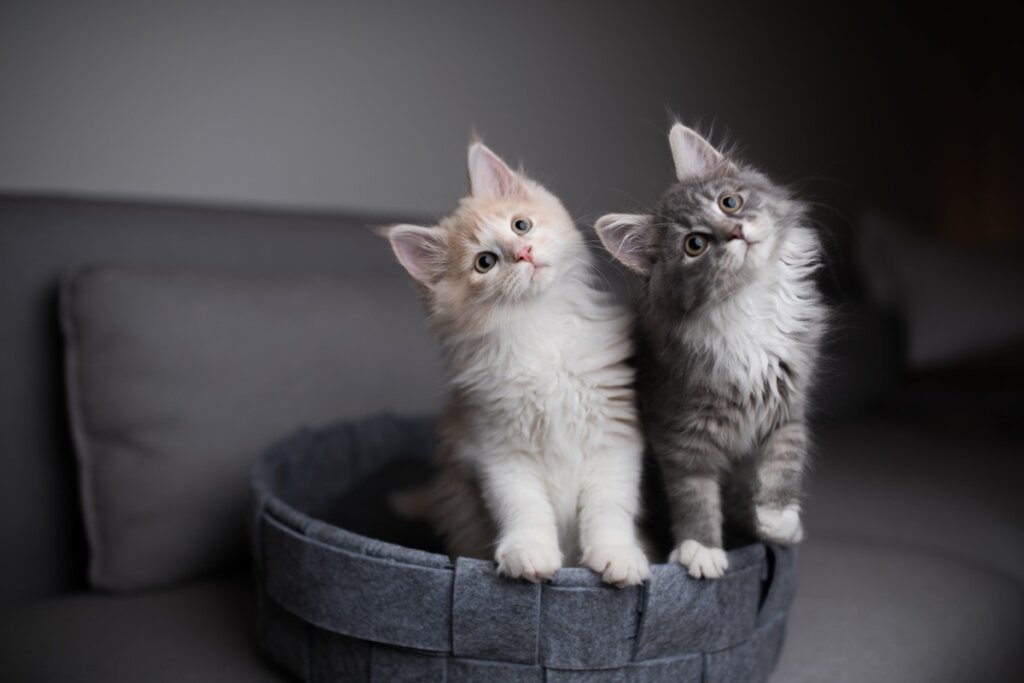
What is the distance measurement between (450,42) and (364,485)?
1.24 m

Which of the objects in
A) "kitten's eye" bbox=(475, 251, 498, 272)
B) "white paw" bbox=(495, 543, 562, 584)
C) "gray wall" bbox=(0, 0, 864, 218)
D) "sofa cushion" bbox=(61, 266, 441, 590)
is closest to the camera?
"white paw" bbox=(495, 543, 562, 584)

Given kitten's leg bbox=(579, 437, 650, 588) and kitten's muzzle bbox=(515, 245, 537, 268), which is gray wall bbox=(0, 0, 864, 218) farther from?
kitten's leg bbox=(579, 437, 650, 588)

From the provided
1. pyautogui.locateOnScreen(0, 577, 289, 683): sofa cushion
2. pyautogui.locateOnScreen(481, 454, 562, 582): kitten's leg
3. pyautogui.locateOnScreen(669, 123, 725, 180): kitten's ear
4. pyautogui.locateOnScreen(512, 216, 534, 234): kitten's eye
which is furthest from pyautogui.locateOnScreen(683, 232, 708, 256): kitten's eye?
pyautogui.locateOnScreen(0, 577, 289, 683): sofa cushion

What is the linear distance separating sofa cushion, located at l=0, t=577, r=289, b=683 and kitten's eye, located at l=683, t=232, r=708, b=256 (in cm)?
80

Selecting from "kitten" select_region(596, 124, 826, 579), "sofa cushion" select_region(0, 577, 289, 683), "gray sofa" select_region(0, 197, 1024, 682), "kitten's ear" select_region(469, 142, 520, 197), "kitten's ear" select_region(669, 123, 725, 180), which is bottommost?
"sofa cushion" select_region(0, 577, 289, 683)

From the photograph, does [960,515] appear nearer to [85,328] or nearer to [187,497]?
[187,497]

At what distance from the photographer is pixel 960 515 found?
1.64 meters

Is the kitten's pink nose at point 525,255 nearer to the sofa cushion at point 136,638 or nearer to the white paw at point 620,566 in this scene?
the white paw at point 620,566

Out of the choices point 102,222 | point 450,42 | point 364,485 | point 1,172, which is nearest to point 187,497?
point 364,485

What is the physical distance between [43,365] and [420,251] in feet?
2.61

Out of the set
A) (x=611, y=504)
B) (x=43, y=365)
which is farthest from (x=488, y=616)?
(x=43, y=365)

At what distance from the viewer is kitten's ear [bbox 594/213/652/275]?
0.99 metres

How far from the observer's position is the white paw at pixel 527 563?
2.80 feet

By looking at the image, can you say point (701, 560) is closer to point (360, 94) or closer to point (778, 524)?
point (778, 524)
